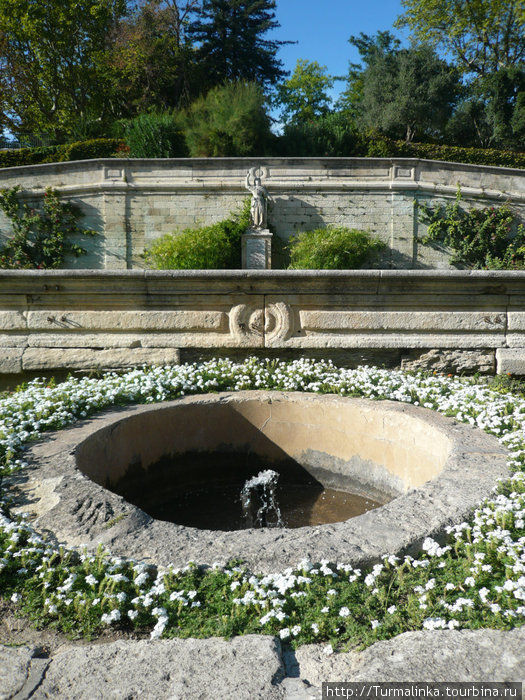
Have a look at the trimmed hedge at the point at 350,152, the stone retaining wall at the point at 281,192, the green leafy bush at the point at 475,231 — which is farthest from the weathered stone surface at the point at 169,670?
the trimmed hedge at the point at 350,152

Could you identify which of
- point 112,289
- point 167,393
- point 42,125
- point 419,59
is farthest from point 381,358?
point 42,125

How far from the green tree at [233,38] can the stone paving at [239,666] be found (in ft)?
82.3

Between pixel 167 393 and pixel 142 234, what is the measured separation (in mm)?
10966

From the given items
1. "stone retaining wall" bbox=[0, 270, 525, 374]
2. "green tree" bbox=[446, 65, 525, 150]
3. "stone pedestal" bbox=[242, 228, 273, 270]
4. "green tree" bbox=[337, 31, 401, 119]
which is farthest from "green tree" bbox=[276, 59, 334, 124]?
"stone retaining wall" bbox=[0, 270, 525, 374]

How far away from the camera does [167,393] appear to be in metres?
3.65

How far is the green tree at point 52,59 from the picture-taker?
1977 cm

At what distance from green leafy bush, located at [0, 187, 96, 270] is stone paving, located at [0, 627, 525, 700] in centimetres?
1372

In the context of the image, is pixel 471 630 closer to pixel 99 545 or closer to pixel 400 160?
pixel 99 545

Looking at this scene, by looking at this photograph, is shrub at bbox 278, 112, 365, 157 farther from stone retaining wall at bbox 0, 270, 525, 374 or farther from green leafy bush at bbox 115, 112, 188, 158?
stone retaining wall at bbox 0, 270, 525, 374

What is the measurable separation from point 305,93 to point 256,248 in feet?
59.1

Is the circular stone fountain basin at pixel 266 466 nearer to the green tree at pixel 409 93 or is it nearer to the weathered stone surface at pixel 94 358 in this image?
the weathered stone surface at pixel 94 358

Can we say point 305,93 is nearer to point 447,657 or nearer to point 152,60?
point 152,60

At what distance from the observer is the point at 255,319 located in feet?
13.7

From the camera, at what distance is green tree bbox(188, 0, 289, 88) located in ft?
75.4
